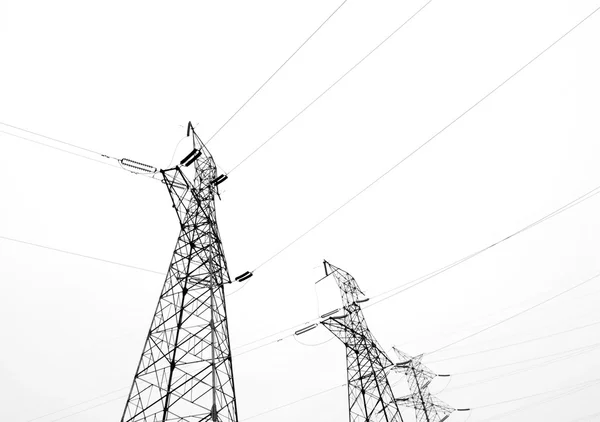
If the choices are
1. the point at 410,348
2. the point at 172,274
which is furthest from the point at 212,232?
the point at 410,348

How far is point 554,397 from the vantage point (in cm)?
3219

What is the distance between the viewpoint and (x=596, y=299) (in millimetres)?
33438

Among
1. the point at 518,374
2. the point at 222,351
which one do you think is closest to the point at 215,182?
the point at 222,351

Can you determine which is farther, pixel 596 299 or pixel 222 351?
pixel 596 299

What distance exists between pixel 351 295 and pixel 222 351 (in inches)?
406

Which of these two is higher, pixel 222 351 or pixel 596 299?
pixel 596 299

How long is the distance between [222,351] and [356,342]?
908 cm

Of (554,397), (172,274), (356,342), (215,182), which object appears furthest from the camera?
(554,397)

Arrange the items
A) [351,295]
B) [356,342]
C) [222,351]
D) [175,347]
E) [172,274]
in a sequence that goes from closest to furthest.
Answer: [175,347] → [222,351] → [172,274] → [356,342] → [351,295]

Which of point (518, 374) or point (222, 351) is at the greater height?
point (222, 351)

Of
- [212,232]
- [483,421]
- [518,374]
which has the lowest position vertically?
[483,421]

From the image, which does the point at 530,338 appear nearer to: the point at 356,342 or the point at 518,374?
the point at 518,374

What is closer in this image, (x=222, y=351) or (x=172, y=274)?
(x=222, y=351)

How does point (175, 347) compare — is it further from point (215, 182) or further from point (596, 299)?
point (596, 299)
